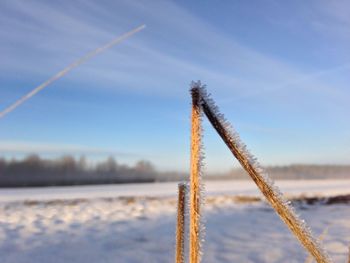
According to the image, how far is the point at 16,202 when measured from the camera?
1349 centimetres

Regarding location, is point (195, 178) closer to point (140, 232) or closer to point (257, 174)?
point (257, 174)

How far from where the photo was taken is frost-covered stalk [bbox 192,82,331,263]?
2.66 feet

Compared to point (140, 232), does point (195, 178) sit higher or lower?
higher

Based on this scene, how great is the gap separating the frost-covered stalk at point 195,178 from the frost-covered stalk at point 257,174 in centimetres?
2

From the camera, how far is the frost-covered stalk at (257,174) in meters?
0.81

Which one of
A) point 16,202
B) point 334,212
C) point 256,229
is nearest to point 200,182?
point 256,229

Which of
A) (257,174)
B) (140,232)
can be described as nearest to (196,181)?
(257,174)

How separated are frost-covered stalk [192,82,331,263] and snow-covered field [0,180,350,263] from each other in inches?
243

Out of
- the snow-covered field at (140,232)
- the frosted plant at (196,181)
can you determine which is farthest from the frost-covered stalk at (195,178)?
the snow-covered field at (140,232)

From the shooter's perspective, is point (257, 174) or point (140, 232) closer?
point (257, 174)

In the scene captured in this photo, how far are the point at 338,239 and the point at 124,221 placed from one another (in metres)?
4.59

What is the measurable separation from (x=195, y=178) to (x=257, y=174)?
12 centimetres

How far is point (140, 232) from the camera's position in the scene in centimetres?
884

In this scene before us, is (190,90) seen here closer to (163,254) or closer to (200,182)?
(200,182)
